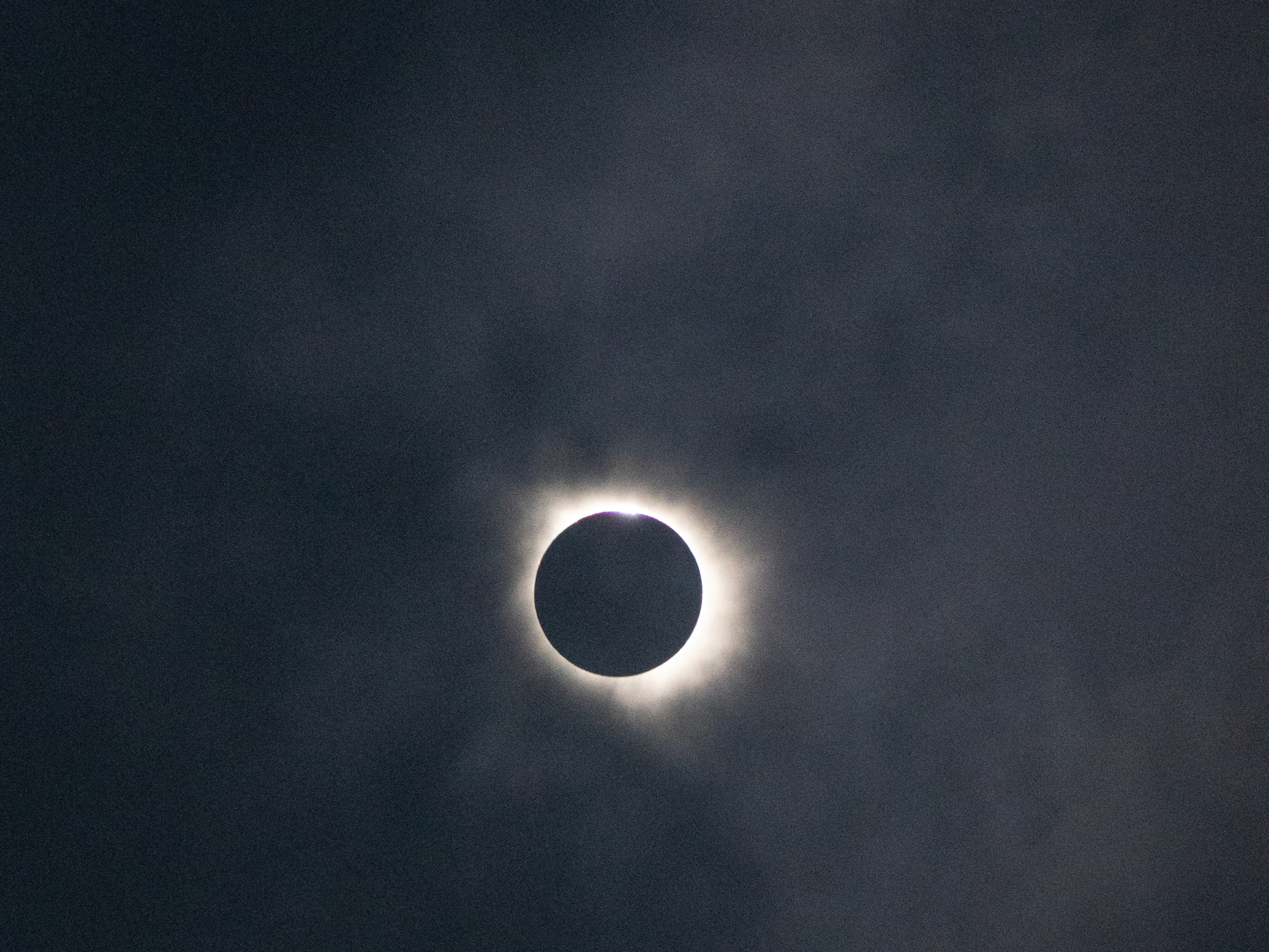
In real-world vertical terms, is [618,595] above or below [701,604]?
below

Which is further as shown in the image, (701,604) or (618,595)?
(701,604)

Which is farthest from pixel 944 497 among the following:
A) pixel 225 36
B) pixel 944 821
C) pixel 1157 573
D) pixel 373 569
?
pixel 225 36

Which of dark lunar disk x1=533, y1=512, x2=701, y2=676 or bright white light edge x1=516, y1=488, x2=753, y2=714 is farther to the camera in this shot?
bright white light edge x1=516, y1=488, x2=753, y2=714

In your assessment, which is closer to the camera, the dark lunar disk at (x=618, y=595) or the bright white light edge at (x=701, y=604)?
the dark lunar disk at (x=618, y=595)

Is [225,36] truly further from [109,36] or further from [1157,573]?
[1157,573]
